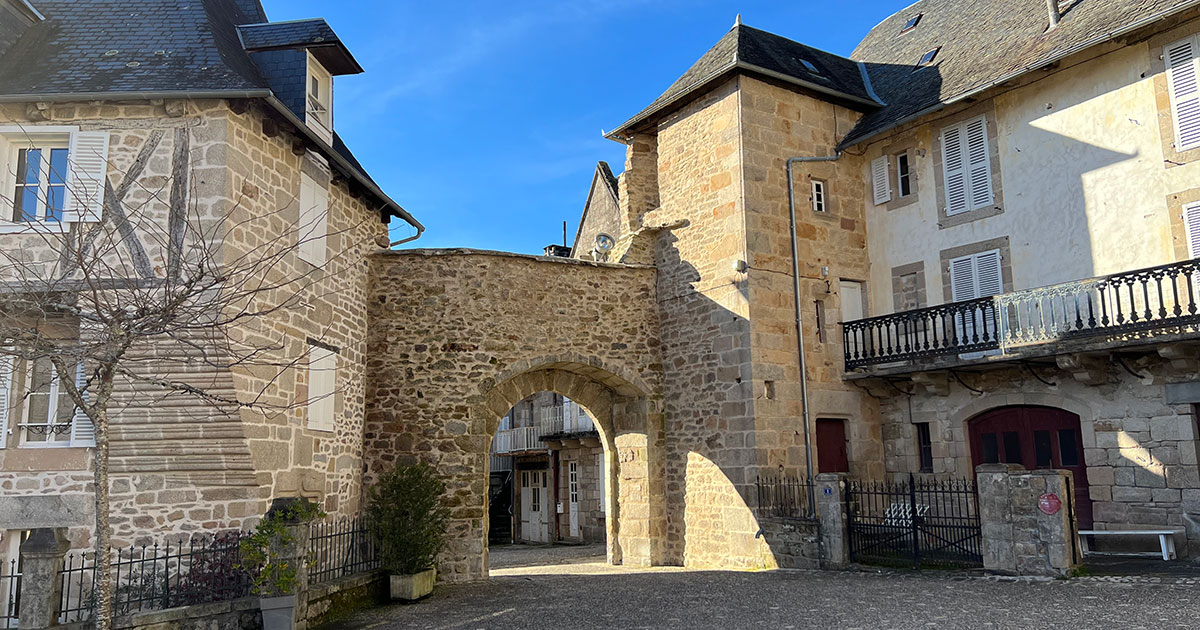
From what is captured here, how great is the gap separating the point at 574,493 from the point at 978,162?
44.5ft

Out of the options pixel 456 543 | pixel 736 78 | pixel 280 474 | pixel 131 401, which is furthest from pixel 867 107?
pixel 131 401

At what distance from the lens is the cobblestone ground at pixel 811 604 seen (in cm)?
754

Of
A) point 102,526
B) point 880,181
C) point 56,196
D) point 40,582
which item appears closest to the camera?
point 102,526

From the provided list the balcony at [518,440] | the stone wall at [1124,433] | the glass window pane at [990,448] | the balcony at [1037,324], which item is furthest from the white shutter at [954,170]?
the balcony at [518,440]

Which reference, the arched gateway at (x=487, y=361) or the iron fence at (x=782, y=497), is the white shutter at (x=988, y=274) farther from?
the arched gateway at (x=487, y=361)

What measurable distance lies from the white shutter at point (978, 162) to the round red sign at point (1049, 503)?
468 cm

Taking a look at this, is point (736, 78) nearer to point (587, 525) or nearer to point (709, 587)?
point (709, 587)

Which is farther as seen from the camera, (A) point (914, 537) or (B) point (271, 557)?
(A) point (914, 537)

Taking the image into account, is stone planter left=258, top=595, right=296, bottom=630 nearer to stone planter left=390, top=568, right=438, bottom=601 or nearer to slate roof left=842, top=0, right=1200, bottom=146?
stone planter left=390, top=568, right=438, bottom=601

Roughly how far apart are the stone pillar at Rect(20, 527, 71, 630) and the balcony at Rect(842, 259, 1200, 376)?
9990 mm

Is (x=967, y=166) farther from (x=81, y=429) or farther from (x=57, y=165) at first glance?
(x=81, y=429)

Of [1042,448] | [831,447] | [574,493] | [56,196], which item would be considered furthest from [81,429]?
[574,493]

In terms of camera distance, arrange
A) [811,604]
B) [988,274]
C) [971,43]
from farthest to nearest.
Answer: [971,43] → [988,274] → [811,604]

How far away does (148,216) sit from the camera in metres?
8.97
